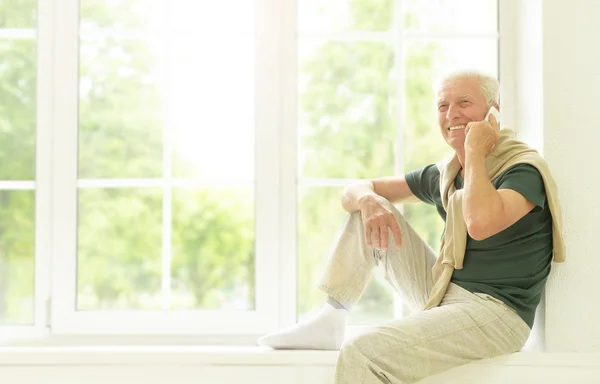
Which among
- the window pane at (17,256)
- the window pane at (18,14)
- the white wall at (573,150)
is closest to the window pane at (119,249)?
the window pane at (17,256)

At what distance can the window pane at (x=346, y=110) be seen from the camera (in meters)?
2.73

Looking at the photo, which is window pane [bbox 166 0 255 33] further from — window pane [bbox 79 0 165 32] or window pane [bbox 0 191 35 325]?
window pane [bbox 0 191 35 325]

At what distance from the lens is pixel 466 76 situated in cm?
230

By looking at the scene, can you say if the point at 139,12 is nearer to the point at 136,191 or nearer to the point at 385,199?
the point at 136,191

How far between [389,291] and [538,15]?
1090 mm

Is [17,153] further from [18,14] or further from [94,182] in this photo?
[18,14]

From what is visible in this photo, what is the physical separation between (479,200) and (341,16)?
1.04m

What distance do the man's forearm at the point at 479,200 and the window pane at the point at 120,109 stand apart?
116 centimetres

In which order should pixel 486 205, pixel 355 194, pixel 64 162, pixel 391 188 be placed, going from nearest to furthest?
pixel 486 205 → pixel 355 194 → pixel 391 188 → pixel 64 162

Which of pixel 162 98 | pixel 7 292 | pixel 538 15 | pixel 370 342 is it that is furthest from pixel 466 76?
pixel 7 292

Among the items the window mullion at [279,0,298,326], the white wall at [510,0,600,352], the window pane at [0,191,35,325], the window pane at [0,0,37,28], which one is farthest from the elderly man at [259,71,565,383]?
the window pane at [0,0,37,28]

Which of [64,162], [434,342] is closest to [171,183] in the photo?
[64,162]

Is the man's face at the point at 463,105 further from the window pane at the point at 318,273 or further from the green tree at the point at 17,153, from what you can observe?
the green tree at the point at 17,153

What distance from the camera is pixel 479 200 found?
2.05m
